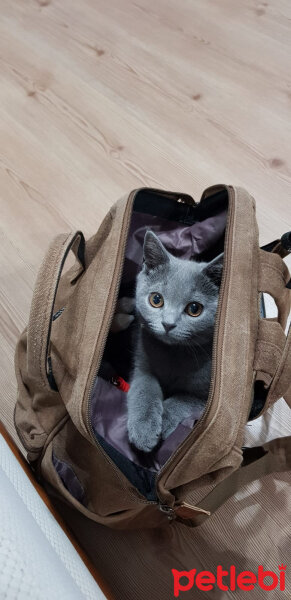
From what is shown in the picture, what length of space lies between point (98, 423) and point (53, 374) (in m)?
0.09

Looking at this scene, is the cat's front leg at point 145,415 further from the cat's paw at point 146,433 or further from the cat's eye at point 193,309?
the cat's eye at point 193,309

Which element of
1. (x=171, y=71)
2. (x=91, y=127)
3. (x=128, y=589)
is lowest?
(x=128, y=589)

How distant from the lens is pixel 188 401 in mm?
648

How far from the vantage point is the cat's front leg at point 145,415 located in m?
0.60

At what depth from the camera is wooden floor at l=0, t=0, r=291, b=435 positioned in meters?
1.04

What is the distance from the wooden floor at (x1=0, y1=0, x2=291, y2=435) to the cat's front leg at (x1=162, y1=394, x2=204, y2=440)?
1.12ft

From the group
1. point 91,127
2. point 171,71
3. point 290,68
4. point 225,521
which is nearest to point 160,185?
point 91,127

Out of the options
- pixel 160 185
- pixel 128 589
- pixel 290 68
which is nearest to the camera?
pixel 128 589

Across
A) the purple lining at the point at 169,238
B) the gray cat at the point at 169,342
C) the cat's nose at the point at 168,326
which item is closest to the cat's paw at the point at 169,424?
the gray cat at the point at 169,342

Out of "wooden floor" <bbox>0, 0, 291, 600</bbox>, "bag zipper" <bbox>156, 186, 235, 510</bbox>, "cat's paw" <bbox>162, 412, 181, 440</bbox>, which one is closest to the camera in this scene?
"bag zipper" <bbox>156, 186, 235, 510</bbox>

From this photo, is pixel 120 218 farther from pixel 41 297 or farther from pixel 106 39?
pixel 106 39

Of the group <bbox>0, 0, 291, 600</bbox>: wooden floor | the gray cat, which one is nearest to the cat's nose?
the gray cat

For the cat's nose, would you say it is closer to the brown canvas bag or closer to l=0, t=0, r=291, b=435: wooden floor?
the brown canvas bag

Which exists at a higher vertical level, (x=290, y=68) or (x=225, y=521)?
(x=290, y=68)
